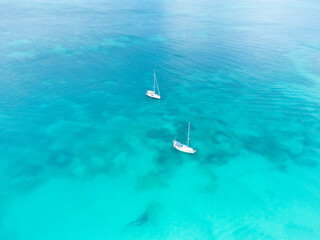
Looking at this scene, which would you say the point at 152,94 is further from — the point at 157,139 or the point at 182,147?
the point at 182,147

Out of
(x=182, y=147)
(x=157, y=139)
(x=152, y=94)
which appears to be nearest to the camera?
(x=182, y=147)

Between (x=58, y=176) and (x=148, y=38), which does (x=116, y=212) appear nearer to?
(x=58, y=176)

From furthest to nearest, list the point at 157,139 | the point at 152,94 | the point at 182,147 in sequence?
the point at 152,94, the point at 157,139, the point at 182,147

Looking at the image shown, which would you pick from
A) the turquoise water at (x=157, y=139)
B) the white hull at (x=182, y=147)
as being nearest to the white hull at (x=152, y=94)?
the turquoise water at (x=157, y=139)

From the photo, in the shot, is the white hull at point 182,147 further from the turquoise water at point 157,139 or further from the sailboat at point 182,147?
the turquoise water at point 157,139

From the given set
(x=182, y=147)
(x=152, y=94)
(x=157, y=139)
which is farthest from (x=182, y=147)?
(x=152, y=94)

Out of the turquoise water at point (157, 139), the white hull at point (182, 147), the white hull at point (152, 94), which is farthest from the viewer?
the white hull at point (152, 94)

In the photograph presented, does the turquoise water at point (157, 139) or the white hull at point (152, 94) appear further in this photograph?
the white hull at point (152, 94)

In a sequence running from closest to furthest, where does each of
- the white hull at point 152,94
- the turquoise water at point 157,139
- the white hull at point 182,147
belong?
the turquoise water at point 157,139 < the white hull at point 182,147 < the white hull at point 152,94

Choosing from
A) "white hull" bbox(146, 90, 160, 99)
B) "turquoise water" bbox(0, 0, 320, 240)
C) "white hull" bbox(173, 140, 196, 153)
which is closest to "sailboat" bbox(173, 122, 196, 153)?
"white hull" bbox(173, 140, 196, 153)

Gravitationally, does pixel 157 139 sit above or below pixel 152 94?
below
